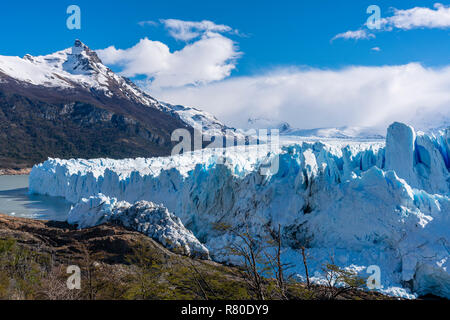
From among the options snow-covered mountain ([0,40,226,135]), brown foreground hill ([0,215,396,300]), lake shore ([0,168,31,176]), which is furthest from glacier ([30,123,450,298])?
snow-covered mountain ([0,40,226,135])

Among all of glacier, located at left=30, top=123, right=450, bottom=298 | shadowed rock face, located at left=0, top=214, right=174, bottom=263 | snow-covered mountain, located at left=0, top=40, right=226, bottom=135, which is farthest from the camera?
snow-covered mountain, located at left=0, top=40, right=226, bottom=135

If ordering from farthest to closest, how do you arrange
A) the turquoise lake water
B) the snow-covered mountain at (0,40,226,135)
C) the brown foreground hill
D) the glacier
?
the snow-covered mountain at (0,40,226,135), the turquoise lake water, the glacier, the brown foreground hill

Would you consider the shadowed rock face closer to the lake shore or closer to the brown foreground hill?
the brown foreground hill

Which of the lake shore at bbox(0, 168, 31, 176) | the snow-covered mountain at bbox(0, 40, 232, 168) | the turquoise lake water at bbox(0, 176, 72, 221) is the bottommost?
the turquoise lake water at bbox(0, 176, 72, 221)

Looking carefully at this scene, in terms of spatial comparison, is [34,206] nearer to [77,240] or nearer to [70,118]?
[77,240]

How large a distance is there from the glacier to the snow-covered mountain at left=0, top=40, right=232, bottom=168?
49944mm

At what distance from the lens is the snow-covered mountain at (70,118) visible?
59.5 meters

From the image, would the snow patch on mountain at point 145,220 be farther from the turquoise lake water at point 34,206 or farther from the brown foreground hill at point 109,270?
the turquoise lake water at point 34,206

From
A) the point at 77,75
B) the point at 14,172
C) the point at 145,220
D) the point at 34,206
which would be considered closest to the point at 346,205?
the point at 145,220

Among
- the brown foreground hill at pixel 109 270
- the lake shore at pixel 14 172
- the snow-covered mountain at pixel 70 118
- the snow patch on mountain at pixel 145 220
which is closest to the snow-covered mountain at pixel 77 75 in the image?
the snow-covered mountain at pixel 70 118

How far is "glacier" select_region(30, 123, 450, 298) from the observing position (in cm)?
744

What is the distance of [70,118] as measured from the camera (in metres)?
72.9

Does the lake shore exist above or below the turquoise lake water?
above

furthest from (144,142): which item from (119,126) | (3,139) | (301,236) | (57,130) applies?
(301,236)
